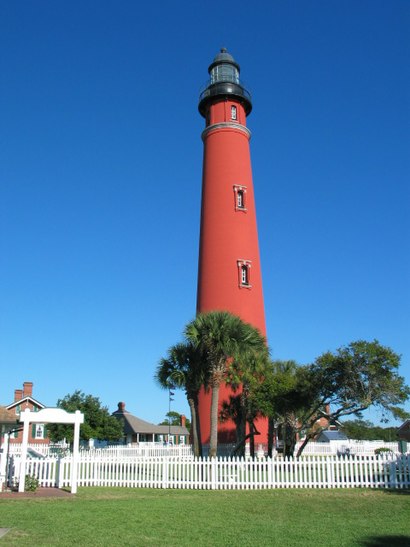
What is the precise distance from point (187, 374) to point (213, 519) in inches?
464

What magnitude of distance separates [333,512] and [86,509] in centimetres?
584

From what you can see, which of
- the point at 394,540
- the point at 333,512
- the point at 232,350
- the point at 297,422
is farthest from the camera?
the point at 297,422

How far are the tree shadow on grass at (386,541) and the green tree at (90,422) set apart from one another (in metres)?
32.5

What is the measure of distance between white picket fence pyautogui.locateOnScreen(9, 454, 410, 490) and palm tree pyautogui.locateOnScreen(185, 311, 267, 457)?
3324 mm

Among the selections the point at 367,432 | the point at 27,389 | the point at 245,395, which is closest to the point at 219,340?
the point at 245,395

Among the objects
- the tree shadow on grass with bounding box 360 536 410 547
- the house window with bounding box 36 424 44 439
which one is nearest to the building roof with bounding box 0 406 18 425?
the tree shadow on grass with bounding box 360 536 410 547

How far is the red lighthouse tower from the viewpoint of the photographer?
30656 mm

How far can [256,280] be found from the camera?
31688 millimetres

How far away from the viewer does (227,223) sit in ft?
104

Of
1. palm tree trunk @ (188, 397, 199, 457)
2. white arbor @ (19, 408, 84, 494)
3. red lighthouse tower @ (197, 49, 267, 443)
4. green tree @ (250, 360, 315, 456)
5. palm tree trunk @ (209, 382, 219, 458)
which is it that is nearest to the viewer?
white arbor @ (19, 408, 84, 494)

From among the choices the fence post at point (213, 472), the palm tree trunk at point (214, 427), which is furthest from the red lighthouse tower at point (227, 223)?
the fence post at point (213, 472)

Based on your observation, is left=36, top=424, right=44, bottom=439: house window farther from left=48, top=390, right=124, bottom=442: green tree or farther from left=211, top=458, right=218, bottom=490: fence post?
left=211, top=458, right=218, bottom=490: fence post

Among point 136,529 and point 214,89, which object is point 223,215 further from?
point 136,529

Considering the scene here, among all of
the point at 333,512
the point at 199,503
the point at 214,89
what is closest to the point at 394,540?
the point at 333,512
